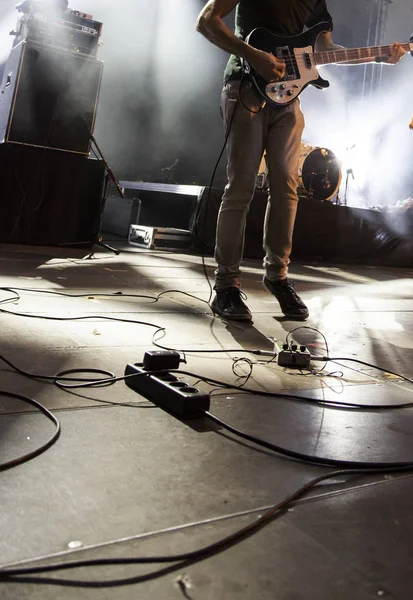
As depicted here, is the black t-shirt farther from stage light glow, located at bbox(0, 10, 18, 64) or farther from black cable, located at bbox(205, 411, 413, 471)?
stage light glow, located at bbox(0, 10, 18, 64)

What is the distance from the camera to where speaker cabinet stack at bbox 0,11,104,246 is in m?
4.49

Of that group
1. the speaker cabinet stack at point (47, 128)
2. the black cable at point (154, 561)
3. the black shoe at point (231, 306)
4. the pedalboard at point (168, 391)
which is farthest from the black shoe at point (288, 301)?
the speaker cabinet stack at point (47, 128)

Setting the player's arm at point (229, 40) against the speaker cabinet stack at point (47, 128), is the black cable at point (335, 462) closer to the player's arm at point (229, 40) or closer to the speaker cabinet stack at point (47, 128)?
the player's arm at point (229, 40)

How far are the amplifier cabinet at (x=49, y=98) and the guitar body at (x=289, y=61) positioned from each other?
240 centimetres

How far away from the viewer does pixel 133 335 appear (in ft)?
6.81

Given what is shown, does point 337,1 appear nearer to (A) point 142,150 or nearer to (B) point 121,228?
(A) point 142,150

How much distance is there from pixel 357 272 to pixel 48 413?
15.6 feet

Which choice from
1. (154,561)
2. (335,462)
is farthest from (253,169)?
(154,561)

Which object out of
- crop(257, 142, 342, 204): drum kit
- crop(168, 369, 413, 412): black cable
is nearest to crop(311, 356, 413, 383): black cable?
crop(168, 369, 413, 412): black cable

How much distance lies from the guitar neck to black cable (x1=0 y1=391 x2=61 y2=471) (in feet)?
6.78

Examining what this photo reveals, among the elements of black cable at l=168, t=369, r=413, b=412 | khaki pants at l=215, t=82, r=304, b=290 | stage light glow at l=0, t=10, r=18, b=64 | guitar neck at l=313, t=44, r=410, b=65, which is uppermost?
stage light glow at l=0, t=10, r=18, b=64

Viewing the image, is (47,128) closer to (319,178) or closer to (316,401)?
(319,178)

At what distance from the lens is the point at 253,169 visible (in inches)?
104

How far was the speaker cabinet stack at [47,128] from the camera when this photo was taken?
4492 mm
